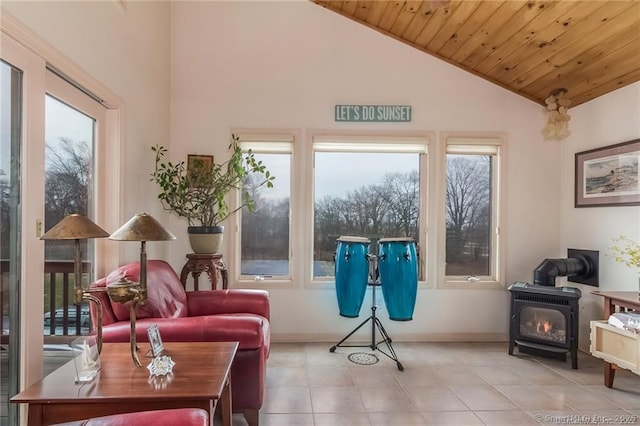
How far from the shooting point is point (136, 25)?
2771mm

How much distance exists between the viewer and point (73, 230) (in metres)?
1.38

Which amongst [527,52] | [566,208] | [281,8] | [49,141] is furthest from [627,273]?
[49,141]

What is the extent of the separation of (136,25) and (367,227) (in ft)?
8.57

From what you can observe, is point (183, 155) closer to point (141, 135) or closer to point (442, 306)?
point (141, 135)

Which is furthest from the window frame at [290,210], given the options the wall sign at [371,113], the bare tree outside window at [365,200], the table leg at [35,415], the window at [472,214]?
the table leg at [35,415]

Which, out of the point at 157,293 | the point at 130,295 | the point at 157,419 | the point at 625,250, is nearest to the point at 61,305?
the point at 157,293

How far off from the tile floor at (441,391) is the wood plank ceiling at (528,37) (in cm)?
241

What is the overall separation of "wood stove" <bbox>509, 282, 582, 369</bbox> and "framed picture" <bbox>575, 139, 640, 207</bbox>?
0.84 metres

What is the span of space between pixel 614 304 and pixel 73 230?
3.35m

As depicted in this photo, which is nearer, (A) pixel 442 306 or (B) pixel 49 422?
(B) pixel 49 422

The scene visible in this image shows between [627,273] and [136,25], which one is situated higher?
[136,25]

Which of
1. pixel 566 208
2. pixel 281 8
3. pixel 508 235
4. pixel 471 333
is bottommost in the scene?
pixel 471 333

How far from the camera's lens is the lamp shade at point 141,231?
147cm

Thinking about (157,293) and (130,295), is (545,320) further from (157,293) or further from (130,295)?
(130,295)
